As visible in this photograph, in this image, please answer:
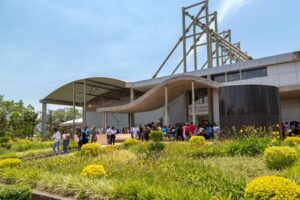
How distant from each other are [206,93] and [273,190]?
23.0 metres

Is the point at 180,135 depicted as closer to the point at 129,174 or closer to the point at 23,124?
the point at 129,174

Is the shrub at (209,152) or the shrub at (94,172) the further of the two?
the shrub at (209,152)

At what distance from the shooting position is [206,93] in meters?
26.8

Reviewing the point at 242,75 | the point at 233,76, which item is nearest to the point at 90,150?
the point at 242,75

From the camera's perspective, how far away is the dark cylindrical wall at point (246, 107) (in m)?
17.3

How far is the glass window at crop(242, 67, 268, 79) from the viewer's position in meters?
→ 26.2

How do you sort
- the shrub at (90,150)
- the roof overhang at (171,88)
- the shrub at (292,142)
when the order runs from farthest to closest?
the roof overhang at (171,88), the shrub at (90,150), the shrub at (292,142)

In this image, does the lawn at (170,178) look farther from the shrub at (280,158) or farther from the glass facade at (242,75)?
the glass facade at (242,75)

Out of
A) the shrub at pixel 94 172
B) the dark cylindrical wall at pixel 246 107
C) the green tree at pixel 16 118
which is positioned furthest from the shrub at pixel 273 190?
the green tree at pixel 16 118

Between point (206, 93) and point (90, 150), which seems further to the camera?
point (206, 93)

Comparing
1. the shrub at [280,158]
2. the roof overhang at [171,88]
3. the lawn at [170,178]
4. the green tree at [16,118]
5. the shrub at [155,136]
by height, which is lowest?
the lawn at [170,178]

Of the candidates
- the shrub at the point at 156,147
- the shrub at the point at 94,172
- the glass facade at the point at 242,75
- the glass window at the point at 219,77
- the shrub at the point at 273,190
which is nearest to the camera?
the shrub at the point at 273,190

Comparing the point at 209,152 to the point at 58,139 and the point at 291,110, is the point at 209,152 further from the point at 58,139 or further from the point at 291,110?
the point at 291,110

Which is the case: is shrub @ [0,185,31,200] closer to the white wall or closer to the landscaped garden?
the landscaped garden
